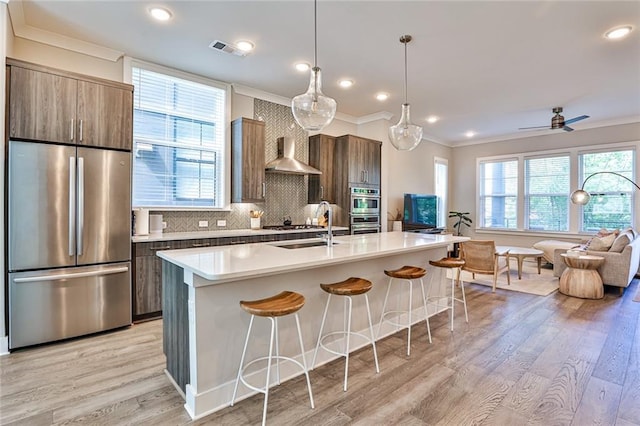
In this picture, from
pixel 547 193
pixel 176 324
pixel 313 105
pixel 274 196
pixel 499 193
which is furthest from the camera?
pixel 499 193

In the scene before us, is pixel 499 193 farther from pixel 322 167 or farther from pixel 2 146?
pixel 2 146

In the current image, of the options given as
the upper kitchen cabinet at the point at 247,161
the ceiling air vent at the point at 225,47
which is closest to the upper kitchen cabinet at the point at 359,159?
the upper kitchen cabinet at the point at 247,161

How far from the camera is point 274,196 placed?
17.1 ft

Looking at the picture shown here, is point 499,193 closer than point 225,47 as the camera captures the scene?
No

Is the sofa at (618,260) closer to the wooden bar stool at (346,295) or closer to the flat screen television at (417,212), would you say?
the flat screen television at (417,212)

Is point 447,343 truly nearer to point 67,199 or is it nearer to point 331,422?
point 331,422

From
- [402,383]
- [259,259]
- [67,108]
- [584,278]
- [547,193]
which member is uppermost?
[67,108]

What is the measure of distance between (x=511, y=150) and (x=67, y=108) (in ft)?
28.0

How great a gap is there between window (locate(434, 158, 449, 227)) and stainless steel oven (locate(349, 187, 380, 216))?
307cm

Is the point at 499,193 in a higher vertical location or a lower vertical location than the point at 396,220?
higher

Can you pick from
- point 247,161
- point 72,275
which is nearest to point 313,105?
point 247,161

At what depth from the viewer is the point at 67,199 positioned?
2971 millimetres

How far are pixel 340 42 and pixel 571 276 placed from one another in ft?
14.8

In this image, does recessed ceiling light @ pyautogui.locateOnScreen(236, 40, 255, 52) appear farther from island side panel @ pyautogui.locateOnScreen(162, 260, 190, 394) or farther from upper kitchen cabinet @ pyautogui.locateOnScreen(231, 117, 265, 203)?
island side panel @ pyautogui.locateOnScreen(162, 260, 190, 394)
